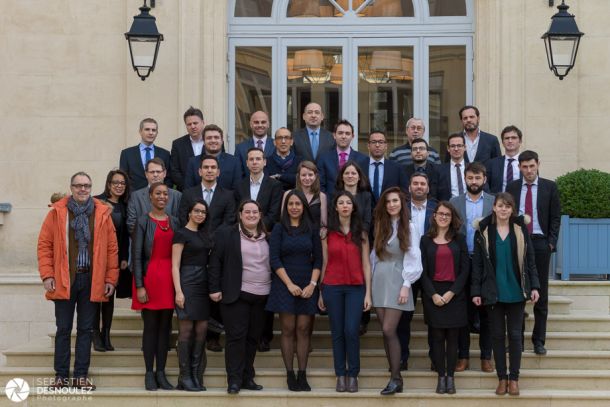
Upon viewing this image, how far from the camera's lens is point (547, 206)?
9484 millimetres

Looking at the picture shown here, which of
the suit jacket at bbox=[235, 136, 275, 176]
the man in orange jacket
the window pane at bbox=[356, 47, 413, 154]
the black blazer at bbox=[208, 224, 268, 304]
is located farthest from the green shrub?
the man in orange jacket

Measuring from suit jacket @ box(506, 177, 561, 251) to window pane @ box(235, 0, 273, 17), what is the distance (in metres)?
4.73

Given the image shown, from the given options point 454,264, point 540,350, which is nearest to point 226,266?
point 454,264

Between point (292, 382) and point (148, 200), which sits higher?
point (148, 200)

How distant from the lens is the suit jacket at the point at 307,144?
33.1 feet

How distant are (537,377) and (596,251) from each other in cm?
232

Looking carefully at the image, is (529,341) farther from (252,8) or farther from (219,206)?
(252,8)

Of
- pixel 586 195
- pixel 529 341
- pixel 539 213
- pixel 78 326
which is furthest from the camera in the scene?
pixel 586 195

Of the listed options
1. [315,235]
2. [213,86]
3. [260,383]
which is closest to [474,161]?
[315,235]

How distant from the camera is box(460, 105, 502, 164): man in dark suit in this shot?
33.3 feet

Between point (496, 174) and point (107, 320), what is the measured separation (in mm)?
4011

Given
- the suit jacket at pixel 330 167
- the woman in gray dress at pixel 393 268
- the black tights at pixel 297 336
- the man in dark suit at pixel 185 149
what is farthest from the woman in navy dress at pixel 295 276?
the man in dark suit at pixel 185 149

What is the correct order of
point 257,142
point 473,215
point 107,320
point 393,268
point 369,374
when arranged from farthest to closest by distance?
point 257,142, point 107,320, point 473,215, point 369,374, point 393,268

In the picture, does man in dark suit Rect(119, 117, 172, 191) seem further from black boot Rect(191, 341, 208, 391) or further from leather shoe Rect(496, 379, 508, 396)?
leather shoe Rect(496, 379, 508, 396)
